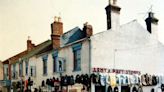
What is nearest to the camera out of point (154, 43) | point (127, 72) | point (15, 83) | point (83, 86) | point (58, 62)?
point (83, 86)

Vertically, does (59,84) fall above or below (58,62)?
below

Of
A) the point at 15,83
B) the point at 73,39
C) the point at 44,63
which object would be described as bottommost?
the point at 15,83

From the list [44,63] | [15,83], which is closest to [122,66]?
[44,63]

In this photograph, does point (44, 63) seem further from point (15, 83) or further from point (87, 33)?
point (15, 83)

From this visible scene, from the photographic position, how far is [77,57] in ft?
70.2

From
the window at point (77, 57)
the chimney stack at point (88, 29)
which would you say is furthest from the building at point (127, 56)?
the chimney stack at point (88, 29)

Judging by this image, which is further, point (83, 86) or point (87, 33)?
point (87, 33)

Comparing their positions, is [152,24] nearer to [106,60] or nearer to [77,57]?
[106,60]

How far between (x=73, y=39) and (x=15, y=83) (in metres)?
10.2

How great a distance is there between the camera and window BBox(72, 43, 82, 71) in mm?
21125

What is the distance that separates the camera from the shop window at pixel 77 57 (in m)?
21.1

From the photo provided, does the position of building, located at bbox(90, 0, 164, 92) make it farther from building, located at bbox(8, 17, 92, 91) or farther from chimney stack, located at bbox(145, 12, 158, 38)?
building, located at bbox(8, 17, 92, 91)

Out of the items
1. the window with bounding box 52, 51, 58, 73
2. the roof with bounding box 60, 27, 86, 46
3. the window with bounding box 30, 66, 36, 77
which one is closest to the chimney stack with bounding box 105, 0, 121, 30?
the roof with bounding box 60, 27, 86, 46

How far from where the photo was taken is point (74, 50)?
21.6 metres
